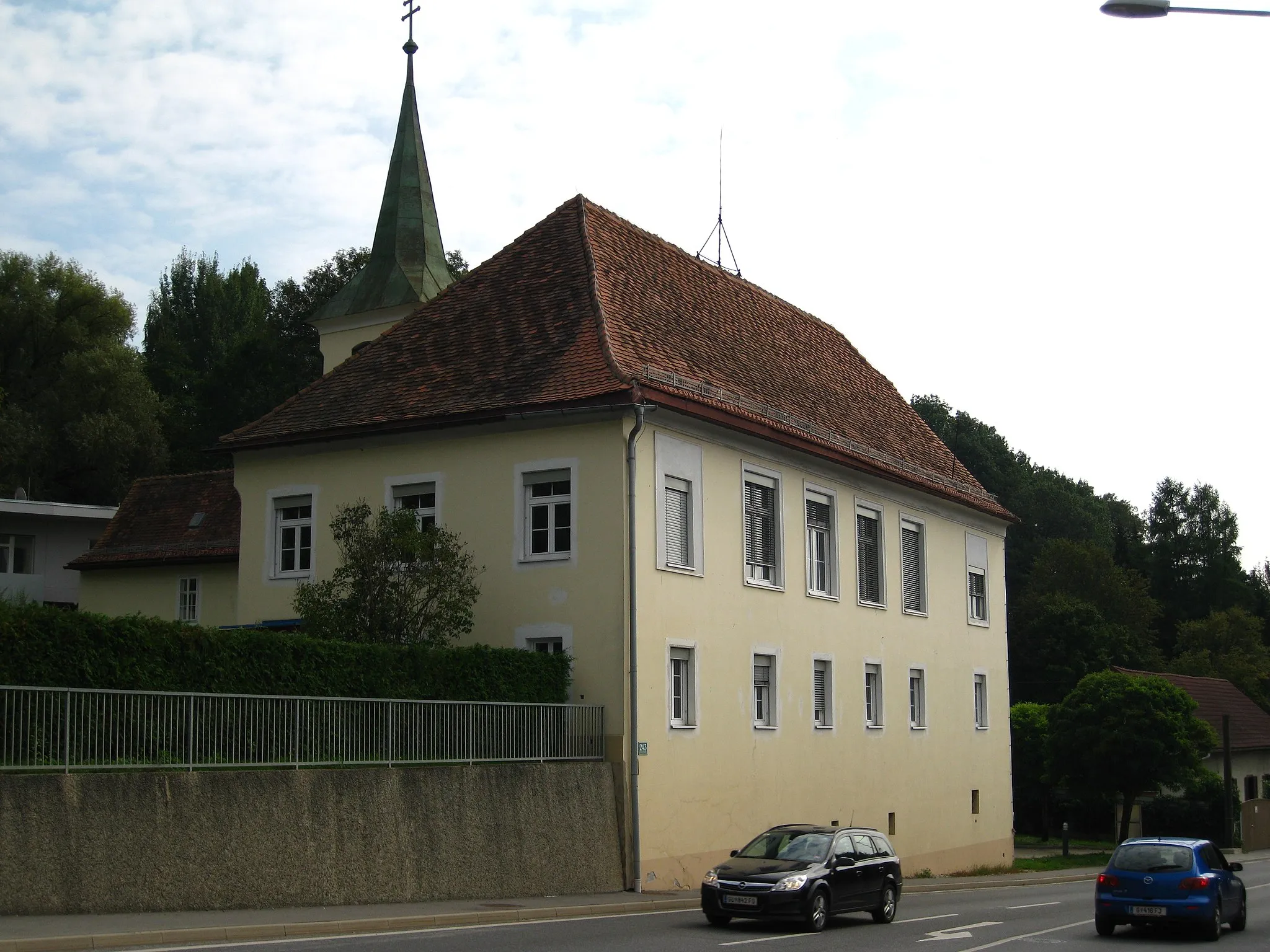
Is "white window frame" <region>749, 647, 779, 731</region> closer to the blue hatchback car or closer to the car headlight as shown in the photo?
the blue hatchback car

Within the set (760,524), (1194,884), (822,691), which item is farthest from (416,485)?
(1194,884)

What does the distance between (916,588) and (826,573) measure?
5219 millimetres

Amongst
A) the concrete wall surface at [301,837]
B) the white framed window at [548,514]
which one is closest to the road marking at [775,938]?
the concrete wall surface at [301,837]

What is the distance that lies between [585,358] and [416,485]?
404 cm

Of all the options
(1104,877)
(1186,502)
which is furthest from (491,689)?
(1186,502)

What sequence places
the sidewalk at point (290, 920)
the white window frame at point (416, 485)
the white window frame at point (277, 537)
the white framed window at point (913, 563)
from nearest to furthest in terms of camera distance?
the sidewalk at point (290, 920)
the white window frame at point (416, 485)
the white window frame at point (277, 537)
the white framed window at point (913, 563)

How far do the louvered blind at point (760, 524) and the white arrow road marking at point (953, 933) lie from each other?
9.35 metres

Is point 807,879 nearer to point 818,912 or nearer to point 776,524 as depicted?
point 818,912

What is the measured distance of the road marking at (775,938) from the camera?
16.7 meters

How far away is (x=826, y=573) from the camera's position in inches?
1247

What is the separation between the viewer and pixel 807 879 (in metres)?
19.1

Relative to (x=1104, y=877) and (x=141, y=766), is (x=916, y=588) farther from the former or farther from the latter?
(x=141, y=766)

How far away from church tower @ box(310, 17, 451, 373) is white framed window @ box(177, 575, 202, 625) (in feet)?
29.0

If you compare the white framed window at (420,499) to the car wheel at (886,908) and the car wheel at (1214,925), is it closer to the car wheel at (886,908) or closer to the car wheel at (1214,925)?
the car wheel at (886,908)
